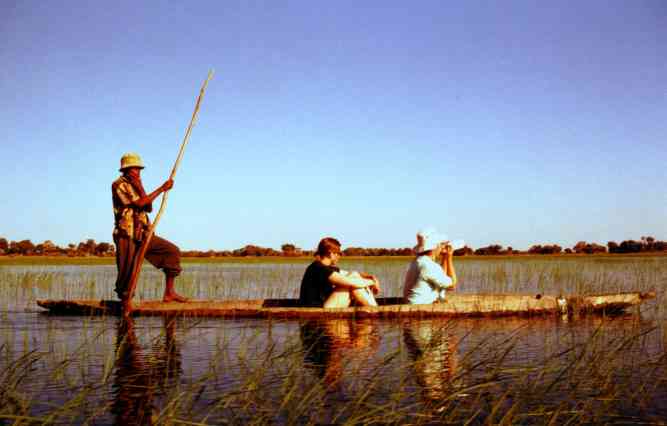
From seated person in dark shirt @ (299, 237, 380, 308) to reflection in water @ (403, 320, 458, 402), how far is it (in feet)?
2.85

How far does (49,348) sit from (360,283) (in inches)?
→ 155

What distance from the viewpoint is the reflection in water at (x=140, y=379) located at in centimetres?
399

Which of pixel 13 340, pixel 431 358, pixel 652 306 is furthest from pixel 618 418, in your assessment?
pixel 652 306

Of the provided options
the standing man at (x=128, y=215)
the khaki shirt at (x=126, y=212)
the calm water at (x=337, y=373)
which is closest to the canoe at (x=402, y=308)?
the calm water at (x=337, y=373)

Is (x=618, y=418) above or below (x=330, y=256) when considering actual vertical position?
below

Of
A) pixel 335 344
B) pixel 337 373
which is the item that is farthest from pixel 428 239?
pixel 337 373

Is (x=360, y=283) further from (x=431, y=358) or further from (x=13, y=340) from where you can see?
(x=13, y=340)

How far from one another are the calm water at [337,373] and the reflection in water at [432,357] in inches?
0.8

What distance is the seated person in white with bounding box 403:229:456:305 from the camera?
324 inches

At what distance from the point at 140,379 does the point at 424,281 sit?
4594mm

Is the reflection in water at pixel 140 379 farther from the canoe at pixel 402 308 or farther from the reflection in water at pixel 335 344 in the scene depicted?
the canoe at pixel 402 308

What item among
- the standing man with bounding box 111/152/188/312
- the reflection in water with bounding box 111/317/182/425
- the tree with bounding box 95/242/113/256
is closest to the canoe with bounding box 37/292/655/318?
the standing man with bounding box 111/152/188/312

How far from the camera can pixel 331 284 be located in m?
8.62

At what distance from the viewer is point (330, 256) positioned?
8.33m
